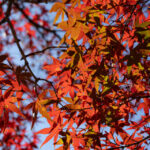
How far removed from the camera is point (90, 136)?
126 cm

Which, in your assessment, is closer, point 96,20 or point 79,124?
point 96,20

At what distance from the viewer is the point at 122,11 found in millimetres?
1320

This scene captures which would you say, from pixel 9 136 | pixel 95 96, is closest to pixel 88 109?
pixel 95 96

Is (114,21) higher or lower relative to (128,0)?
lower

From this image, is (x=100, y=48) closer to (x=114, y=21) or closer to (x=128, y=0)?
(x=114, y=21)

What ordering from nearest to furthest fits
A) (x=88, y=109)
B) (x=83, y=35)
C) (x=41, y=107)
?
1. (x=41, y=107)
2. (x=83, y=35)
3. (x=88, y=109)

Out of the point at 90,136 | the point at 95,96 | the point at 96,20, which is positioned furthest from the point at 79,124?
the point at 96,20

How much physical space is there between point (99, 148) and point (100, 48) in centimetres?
76

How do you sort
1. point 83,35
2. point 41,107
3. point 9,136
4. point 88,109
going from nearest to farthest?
point 41,107 → point 83,35 → point 88,109 → point 9,136

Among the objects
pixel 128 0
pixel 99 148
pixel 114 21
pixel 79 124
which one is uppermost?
pixel 128 0

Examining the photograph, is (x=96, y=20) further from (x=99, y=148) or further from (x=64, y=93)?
(x=99, y=148)

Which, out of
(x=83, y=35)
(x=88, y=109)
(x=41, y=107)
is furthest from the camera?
(x=88, y=109)

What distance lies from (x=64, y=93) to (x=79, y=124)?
0.26 m

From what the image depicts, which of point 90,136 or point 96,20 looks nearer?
point 96,20
